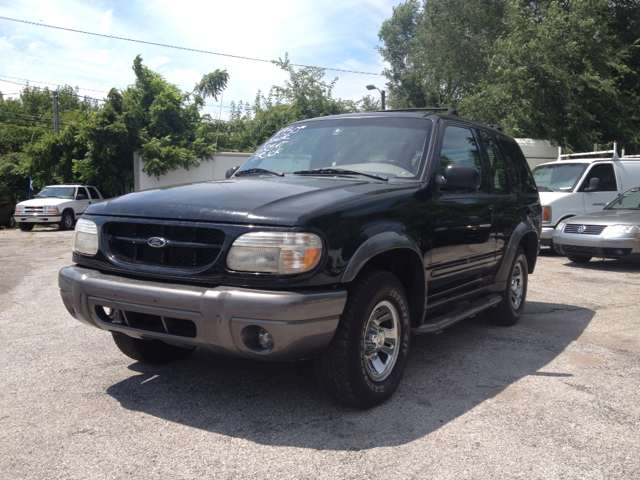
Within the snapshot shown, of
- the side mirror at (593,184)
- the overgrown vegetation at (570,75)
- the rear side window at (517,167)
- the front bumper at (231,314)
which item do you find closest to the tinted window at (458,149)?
the rear side window at (517,167)

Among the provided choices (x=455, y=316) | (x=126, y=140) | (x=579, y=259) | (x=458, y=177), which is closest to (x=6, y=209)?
(x=126, y=140)

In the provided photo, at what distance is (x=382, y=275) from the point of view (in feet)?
11.4

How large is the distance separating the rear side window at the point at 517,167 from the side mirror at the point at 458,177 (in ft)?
5.64

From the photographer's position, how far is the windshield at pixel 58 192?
70.4 feet

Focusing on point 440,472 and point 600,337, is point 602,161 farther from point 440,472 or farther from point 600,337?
point 440,472

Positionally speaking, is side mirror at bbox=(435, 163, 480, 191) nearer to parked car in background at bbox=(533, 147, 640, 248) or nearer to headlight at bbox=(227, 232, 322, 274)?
headlight at bbox=(227, 232, 322, 274)

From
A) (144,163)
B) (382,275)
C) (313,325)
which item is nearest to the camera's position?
(313,325)

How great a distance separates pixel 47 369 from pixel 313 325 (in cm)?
235

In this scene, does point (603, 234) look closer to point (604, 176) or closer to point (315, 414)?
point (604, 176)

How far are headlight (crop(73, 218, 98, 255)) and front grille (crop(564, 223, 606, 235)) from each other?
8.78 meters

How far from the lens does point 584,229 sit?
10227mm

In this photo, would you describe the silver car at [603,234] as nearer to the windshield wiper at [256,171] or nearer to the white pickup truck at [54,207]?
the windshield wiper at [256,171]

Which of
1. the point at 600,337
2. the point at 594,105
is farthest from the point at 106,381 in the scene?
the point at 594,105

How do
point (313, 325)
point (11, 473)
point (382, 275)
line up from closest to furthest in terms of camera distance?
point (11, 473), point (313, 325), point (382, 275)
